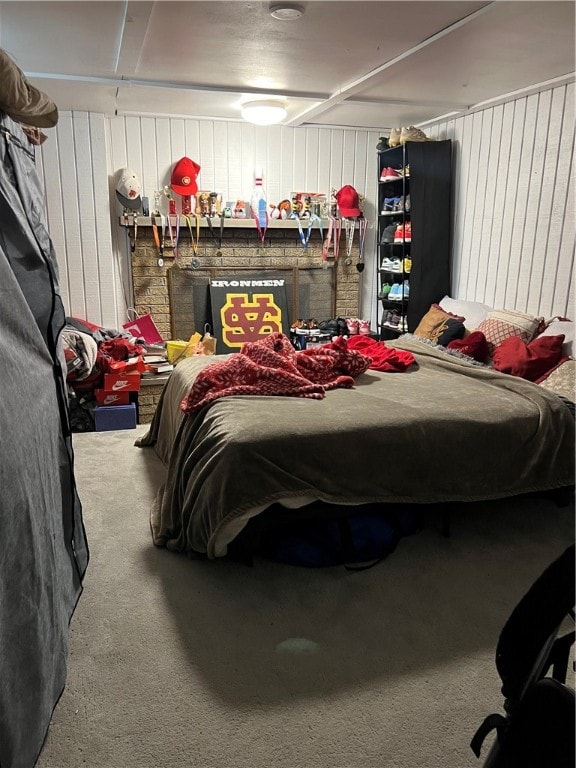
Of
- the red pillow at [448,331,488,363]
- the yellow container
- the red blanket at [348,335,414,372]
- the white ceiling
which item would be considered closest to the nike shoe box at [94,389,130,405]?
the yellow container

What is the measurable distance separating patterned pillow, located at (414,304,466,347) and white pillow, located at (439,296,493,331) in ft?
0.44

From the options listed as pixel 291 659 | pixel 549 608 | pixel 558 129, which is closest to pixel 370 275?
pixel 558 129

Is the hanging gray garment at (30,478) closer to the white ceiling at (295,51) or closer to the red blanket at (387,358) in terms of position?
the white ceiling at (295,51)

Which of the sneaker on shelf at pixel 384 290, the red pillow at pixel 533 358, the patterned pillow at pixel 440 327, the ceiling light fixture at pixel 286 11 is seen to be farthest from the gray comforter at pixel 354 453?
the sneaker on shelf at pixel 384 290

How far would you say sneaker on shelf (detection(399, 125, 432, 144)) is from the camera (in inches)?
196

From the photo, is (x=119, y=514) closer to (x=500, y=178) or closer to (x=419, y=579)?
(x=419, y=579)

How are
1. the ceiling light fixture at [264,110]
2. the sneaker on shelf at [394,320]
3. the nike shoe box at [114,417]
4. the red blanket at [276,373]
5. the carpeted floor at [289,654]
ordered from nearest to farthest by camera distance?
the carpeted floor at [289,654] < the red blanket at [276,373] < the nike shoe box at [114,417] < the ceiling light fixture at [264,110] < the sneaker on shelf at [394,320]

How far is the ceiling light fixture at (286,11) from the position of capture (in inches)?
102

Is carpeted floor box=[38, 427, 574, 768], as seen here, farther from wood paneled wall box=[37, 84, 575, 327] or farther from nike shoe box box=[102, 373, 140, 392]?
wood paneled wall box=[37, 84, 575, 327]

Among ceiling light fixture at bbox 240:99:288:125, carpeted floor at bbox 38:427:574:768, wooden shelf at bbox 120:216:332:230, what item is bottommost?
carpeted floor at bbox 38:427:574:768

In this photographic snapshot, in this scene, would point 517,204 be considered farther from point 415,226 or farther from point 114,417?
point 114,417

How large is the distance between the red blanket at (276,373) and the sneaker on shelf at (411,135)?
8.05 ft

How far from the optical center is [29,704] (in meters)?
1.50

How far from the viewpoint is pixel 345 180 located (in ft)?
18.9
